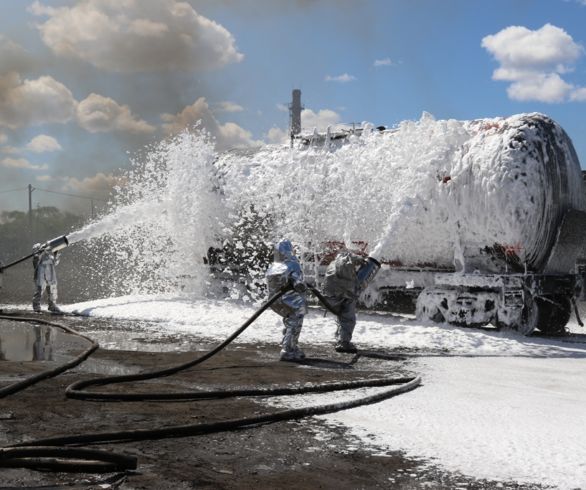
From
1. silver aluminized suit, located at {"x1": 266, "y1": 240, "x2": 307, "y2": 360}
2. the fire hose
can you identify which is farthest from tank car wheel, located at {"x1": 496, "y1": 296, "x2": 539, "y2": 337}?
the fire hose

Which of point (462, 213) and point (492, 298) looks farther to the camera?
point (462, 213)

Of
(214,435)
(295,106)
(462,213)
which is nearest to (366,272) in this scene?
(462,213)

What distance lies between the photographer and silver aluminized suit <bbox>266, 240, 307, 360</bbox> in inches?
308

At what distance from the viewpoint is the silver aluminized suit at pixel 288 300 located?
782 centimetres

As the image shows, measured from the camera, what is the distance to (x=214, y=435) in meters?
4.64

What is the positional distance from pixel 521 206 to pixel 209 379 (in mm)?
5519

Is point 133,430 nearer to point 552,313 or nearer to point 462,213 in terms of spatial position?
point 462,213

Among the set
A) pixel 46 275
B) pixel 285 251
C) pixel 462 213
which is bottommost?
pixel 46 275

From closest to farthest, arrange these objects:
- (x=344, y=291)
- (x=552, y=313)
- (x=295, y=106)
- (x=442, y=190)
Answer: (x=344, y=291)
(x=442, y=190)
(x=552, y=313)
(x=295, y=106)

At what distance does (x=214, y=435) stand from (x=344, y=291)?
421 cm

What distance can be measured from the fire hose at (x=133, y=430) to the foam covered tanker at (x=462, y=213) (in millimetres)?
4015

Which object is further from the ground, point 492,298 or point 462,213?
point 462,213

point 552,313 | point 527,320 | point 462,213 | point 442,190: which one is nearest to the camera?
point 527,320

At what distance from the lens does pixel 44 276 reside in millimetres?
13820
